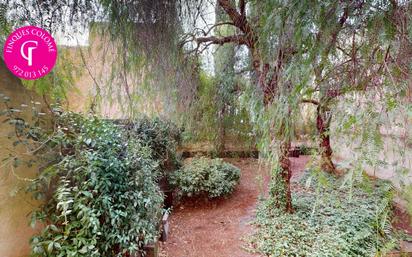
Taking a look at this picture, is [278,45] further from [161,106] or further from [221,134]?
[221,134]

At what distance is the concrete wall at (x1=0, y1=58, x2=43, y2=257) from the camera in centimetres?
180

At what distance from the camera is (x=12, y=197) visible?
1.84m

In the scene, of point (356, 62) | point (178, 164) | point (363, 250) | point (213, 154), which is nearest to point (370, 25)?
point (356, 62)

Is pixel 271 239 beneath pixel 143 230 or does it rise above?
beneath

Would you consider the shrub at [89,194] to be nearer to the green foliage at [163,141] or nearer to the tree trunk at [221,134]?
the green foliage at [163,141]

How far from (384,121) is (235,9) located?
5.77 ft

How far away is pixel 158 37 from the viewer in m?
1.89

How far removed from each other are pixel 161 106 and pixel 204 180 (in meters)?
2.17

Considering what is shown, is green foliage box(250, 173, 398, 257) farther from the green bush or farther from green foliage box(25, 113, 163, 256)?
green foliage box(25, 113, 163, 256)

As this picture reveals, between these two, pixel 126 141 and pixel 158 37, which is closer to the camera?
pixel 158 37

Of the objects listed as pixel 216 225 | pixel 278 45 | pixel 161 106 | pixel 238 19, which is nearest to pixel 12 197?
pixel 161 106

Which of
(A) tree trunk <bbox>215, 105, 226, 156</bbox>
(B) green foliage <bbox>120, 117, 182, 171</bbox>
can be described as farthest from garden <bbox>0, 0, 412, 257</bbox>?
(A) tree trunk <bbox>215, 105, 226, 156</bbox>

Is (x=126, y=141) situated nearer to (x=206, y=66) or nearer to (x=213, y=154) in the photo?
(x=206, y=66)

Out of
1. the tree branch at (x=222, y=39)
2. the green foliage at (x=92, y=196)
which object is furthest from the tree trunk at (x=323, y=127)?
the green foliage at (x=92, y=196)
